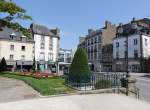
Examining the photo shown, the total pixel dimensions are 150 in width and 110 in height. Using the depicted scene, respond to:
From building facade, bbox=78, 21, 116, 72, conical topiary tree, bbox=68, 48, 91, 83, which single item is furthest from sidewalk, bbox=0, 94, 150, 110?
building facade, bbox=78, 21, 116, 72

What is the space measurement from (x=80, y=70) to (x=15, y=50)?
3880 cm

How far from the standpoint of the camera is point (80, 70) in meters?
17.7

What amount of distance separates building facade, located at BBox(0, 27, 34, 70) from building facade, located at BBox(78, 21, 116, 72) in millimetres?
21869

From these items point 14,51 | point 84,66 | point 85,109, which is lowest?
point 85,109

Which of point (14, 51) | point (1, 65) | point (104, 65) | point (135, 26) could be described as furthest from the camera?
point (104, 65)

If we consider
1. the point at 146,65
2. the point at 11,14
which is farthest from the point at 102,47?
the point at 11,14

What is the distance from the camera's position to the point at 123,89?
16.2 m

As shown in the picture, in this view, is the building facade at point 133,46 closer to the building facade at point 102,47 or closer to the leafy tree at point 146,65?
the leafy tree at point 146,65

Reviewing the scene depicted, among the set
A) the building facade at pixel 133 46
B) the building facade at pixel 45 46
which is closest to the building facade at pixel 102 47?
the building facade at pixel 133 46

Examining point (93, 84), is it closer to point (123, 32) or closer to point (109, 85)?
point (109, 85)

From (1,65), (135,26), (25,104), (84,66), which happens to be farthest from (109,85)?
(135,26)

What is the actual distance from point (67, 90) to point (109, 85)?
3.10m

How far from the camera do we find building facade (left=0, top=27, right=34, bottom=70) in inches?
2057

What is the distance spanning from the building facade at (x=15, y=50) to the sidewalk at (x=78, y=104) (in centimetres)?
4056
